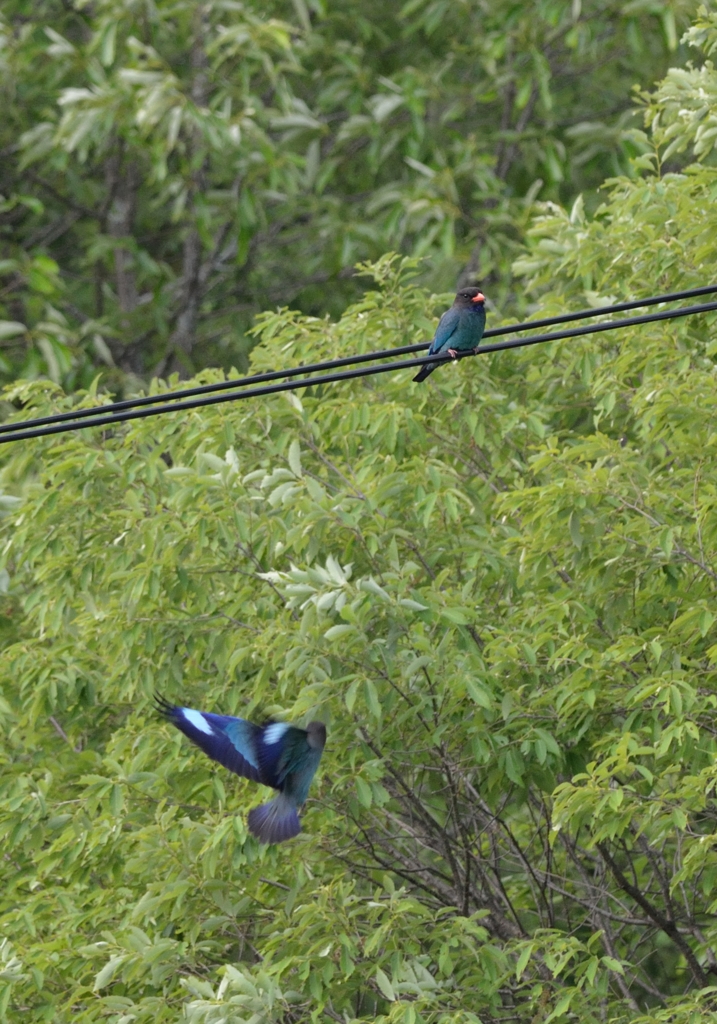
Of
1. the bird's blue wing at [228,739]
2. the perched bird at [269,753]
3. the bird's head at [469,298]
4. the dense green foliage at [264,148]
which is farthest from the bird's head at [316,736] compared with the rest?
the dense green foliage at [264,148]

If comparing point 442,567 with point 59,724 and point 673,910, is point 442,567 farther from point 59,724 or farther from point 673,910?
point 59,724

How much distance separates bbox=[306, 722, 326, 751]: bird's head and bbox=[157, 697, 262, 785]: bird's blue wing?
0.67 feet

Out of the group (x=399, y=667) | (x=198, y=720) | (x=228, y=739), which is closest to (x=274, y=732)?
(x=228, y=739)

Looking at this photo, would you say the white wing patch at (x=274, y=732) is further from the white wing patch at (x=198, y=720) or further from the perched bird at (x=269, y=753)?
the white wing patch at (x=198, y=720)

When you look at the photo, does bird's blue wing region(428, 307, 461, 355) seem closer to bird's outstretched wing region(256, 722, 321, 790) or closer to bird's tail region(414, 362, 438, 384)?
bird's tail region(414, 362, 438, 384)

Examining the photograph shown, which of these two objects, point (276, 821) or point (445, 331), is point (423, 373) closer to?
point (445, 331)

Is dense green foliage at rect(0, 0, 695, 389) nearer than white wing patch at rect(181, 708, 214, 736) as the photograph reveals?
No

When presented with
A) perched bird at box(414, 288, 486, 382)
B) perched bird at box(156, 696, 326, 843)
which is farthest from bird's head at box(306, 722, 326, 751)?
perched bird at box(414, 288, 486, 382)

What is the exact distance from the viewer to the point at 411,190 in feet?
41.9

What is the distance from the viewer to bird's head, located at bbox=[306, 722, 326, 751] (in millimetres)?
5832

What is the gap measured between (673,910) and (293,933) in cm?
158

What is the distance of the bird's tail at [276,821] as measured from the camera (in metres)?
5.98

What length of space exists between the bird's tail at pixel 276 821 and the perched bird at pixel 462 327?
181 centimetres

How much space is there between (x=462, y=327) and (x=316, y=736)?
1750 mm
